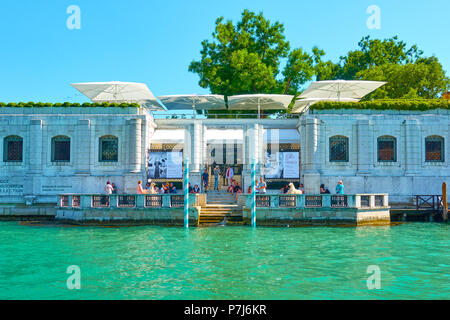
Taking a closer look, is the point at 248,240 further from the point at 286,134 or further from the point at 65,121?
the point at 65,121

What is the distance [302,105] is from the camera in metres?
33.0

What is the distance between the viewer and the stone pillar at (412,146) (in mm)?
26828

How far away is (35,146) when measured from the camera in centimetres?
2714

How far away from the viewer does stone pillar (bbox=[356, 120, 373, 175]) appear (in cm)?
2692

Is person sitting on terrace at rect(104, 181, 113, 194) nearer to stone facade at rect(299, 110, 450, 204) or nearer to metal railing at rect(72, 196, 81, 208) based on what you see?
metal railing at rect(72, 196, 81, 208)

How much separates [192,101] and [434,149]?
16078 mm

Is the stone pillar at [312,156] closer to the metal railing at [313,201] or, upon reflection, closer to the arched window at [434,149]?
the metal railing at [313,201]

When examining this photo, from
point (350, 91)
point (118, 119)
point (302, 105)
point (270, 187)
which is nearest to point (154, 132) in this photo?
point (118, 119)

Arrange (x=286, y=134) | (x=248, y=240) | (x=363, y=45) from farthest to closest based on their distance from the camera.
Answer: (x=363, y=45), (x=286, y=134), (x=248, y=240)

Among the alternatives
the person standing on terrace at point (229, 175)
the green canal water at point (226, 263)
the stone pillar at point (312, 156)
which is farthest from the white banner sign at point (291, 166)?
the green canal water at point (226, 263)

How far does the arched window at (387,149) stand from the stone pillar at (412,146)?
0.46 m

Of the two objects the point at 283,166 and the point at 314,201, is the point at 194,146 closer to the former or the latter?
the point at 283,166

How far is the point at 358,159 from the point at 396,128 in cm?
313

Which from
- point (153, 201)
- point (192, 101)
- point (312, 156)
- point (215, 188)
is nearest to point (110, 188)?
point (153, 201)
